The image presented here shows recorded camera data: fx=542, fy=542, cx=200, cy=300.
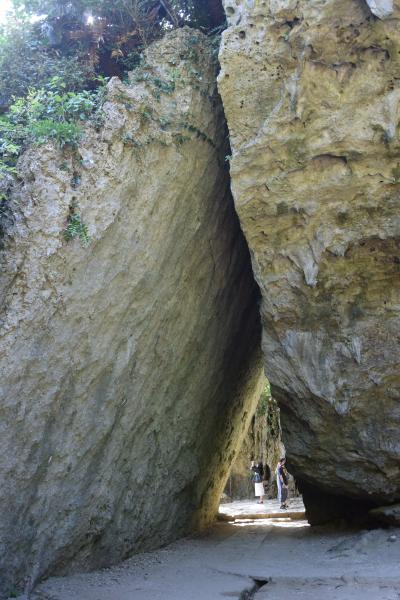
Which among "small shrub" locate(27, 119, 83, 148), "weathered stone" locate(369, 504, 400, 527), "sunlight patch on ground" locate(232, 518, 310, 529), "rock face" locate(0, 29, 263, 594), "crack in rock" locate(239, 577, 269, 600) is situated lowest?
"sunlight patch on ground" locate(232, 518, 310, 529)

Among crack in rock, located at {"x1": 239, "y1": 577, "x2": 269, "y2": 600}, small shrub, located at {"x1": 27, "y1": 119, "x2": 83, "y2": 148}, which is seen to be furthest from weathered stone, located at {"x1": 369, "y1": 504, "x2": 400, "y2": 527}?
small shrub, located at {"x1": 27, "y1": 119, "x2": 83, "y2": 148}

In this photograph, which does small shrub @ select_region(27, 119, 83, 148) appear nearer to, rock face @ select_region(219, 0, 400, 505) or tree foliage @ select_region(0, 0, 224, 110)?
tree foliage @ select_region(0, 0, 224, 110)

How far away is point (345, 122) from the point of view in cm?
579

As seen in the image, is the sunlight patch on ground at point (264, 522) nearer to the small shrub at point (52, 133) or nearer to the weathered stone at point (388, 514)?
the weathered stone at point (388, 514)

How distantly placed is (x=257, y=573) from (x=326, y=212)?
398 cm

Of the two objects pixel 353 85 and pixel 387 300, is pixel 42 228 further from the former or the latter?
pixel 387 300

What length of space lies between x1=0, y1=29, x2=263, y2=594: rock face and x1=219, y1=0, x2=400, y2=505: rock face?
0.84 metres

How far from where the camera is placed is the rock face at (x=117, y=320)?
489 centimetres

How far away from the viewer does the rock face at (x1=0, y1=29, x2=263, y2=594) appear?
4887 mm

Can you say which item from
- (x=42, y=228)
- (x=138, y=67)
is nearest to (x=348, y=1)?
(x=138, y=67)

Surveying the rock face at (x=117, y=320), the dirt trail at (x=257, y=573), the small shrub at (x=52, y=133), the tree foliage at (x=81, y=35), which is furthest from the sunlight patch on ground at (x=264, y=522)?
the tree foliage at (x=81, y=35)

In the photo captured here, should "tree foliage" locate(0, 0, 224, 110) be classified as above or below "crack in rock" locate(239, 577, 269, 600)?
above

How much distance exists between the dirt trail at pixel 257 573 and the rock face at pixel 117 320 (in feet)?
1.04

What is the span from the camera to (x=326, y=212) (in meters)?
6.27
